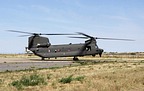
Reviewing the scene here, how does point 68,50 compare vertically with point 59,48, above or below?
below

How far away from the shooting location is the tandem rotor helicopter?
58.4m

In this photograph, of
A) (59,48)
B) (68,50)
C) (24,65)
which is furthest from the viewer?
(59,48)

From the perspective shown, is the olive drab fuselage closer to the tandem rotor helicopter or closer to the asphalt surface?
the tandem rotor helicopter

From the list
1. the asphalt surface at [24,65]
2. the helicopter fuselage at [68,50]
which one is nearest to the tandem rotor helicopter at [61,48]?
the helicopter fuselage at [68,50]

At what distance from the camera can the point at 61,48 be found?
6128 cm

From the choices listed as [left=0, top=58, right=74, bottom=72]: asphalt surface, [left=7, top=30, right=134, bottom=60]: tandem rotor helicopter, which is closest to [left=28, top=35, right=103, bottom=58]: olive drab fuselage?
[left=7, top=30, right=134, bottom=60]: tandem rotor helicopter

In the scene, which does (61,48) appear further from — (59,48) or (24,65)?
(24,65)

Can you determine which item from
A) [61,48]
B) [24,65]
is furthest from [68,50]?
[24,65]

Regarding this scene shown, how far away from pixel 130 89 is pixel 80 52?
4375 centimetres

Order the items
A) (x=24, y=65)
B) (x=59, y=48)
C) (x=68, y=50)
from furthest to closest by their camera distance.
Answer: (x=59, y=48) < (x=68, y=50) < (x=24, y=65)

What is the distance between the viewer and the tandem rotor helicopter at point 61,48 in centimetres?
5841

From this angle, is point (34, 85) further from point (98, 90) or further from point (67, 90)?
point (98, 90)

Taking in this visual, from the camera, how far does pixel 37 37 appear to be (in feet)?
215

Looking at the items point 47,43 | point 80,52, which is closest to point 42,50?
point 47,43
